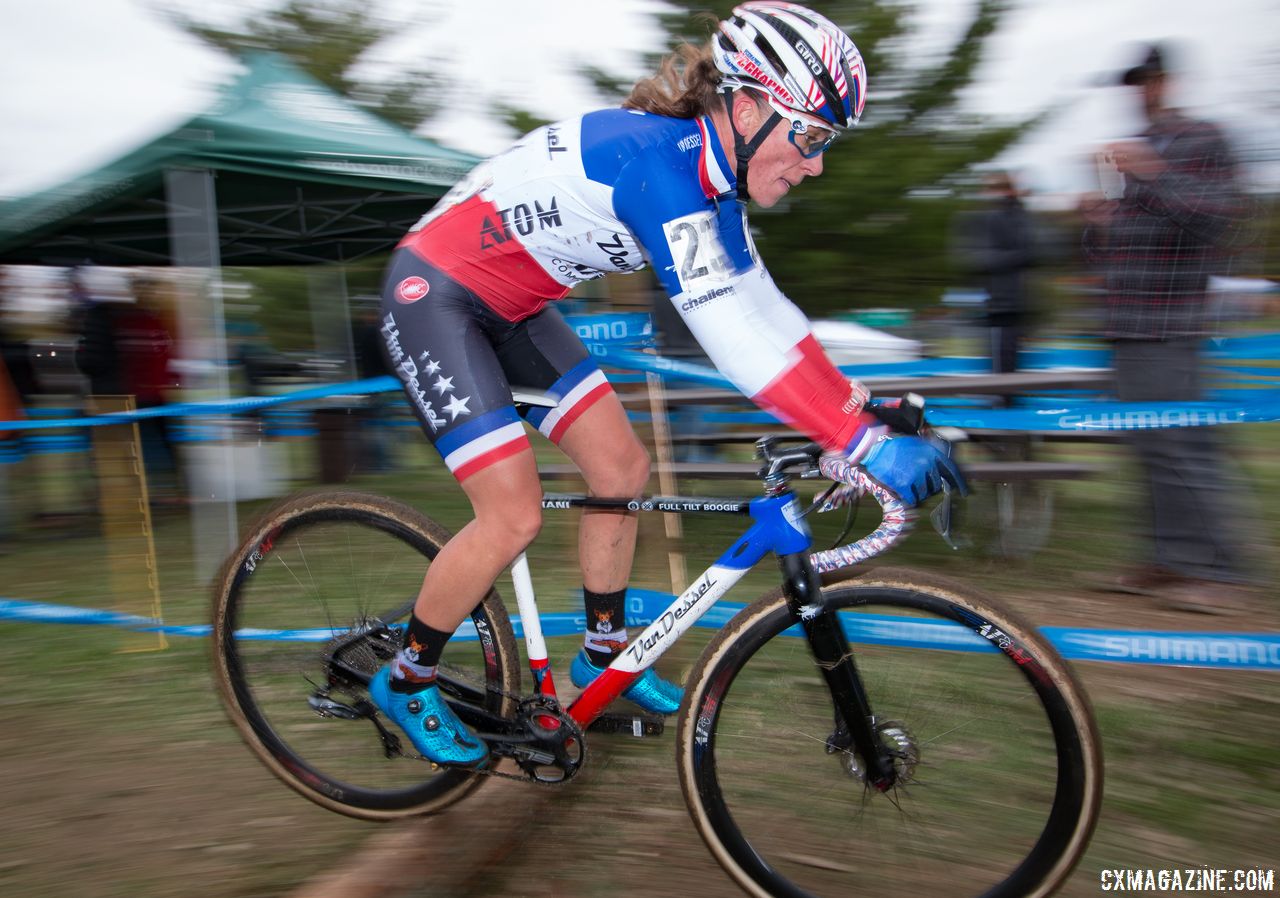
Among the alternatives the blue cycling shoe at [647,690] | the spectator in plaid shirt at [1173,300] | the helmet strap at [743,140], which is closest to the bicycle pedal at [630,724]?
the blue cycling shoe at [647,690]

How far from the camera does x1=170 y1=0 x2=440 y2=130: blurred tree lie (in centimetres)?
1669

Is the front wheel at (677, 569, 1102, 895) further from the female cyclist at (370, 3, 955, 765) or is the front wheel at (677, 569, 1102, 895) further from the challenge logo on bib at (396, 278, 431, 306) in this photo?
the challenge logo on bib at (396, 278, 431, 306)

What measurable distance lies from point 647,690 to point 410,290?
1.44 meters

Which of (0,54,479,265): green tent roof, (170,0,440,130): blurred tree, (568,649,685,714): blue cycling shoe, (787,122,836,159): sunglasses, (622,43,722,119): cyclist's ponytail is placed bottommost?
(568,649,685,714): blue cycling shoe

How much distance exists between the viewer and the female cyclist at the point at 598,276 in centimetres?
230

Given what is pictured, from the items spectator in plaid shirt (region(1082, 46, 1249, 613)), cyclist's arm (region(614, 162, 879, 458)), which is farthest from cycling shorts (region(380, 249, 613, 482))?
spectator in plaid shirt (region(1082, 46, 1249, 613))

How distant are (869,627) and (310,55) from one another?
17055mm

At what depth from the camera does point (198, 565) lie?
6.37 m

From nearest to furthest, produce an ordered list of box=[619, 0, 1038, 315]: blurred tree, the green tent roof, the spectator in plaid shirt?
the spectator in plaid shirt → the green tent roof → box=[619, 0, 1038, 315]: blurred tree

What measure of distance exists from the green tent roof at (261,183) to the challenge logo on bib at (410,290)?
191 inches

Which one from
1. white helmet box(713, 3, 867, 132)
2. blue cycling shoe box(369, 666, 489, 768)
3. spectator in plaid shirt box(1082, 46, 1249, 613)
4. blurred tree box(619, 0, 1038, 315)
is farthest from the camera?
blurred tree box(619, 0, 1038, 315)

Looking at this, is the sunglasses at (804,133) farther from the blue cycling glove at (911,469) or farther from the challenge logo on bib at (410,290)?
the challenge logo on bib at (410,290)

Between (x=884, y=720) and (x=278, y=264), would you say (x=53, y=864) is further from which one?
(x=278, y=264)

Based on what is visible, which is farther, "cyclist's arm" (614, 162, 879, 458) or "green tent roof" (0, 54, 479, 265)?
"green tent roof" (0, 54, 479, 265)
